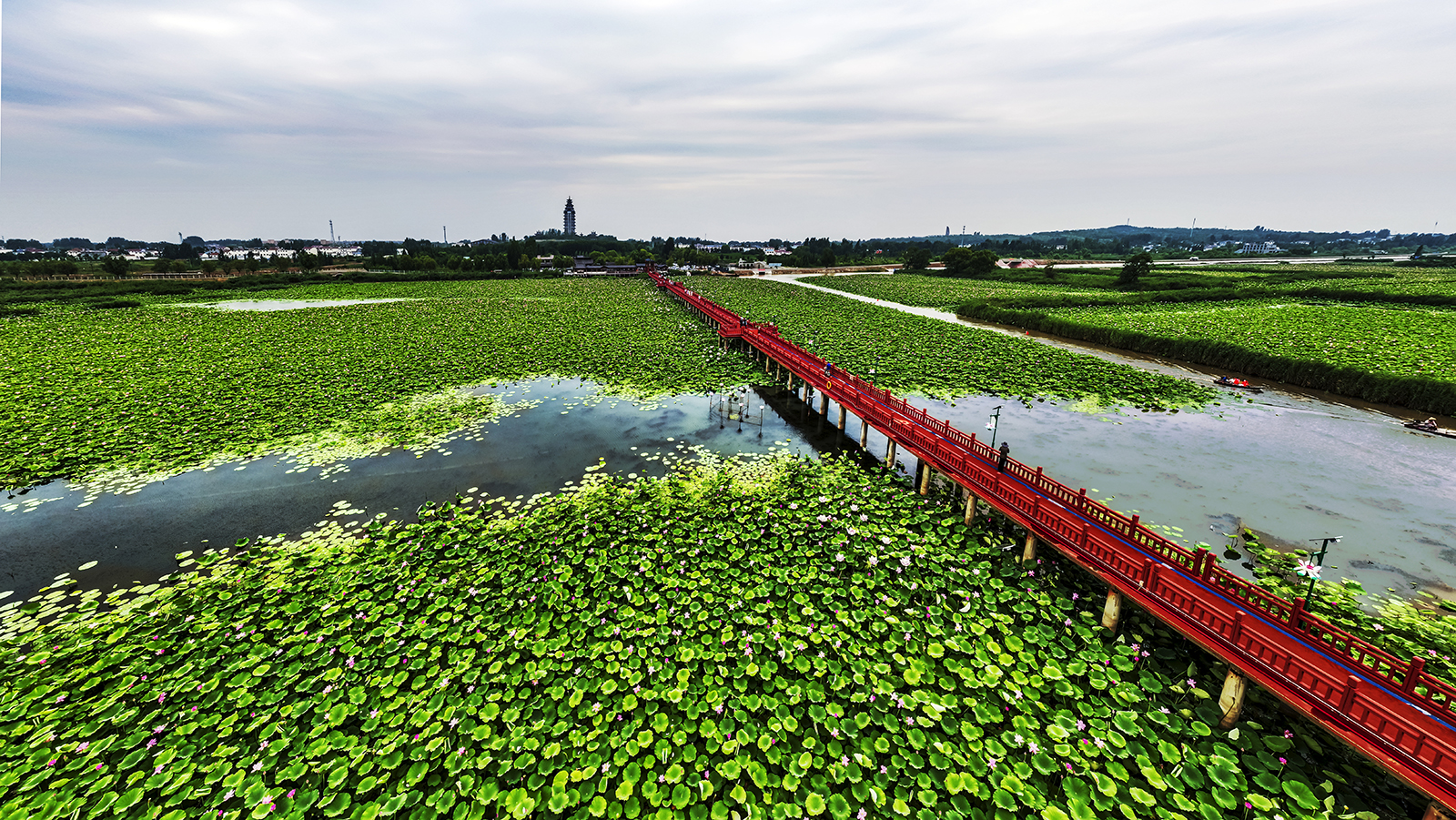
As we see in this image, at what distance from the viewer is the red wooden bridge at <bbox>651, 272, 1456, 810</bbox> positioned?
6.56 meters

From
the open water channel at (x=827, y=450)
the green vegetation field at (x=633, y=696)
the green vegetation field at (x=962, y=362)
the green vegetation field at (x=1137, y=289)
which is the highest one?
the green vegetation field at (x=1137, y=289)

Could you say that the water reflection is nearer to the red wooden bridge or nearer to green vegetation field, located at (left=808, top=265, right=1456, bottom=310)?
the red wooden bridge

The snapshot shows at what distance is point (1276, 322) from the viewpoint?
37.5 metres

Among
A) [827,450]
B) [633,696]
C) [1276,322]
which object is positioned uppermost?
[1276,322]

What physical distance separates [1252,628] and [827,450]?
1240 centimetres

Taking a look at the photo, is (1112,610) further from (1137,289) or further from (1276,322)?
(1137,289)

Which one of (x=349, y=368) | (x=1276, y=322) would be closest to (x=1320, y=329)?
(x=1276, y=322)

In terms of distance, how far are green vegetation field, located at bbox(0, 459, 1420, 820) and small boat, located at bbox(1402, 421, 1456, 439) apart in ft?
70.9

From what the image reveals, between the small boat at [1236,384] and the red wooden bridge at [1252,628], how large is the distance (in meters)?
21.7

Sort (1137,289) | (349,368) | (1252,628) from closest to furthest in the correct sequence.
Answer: (1252,628)
(349,368)
(1137,289)

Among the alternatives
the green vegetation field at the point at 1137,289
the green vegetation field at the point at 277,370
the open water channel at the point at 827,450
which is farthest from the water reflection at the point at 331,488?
the green vegetation field at the point at 1137,289

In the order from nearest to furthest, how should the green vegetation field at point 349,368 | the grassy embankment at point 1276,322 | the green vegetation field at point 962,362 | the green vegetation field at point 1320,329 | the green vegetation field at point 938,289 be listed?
the green vegetation field at point 349,368
the grassy embankment at point 1276,322
the green vegetation field at point 962,362
the green vegetation field at point 1320,329
the green vegetation field at point 938,289

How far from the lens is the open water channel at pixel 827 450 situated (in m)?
12.9

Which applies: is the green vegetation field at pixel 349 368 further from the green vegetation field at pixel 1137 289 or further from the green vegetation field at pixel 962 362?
the green vegetation field at pixel 1137 289
